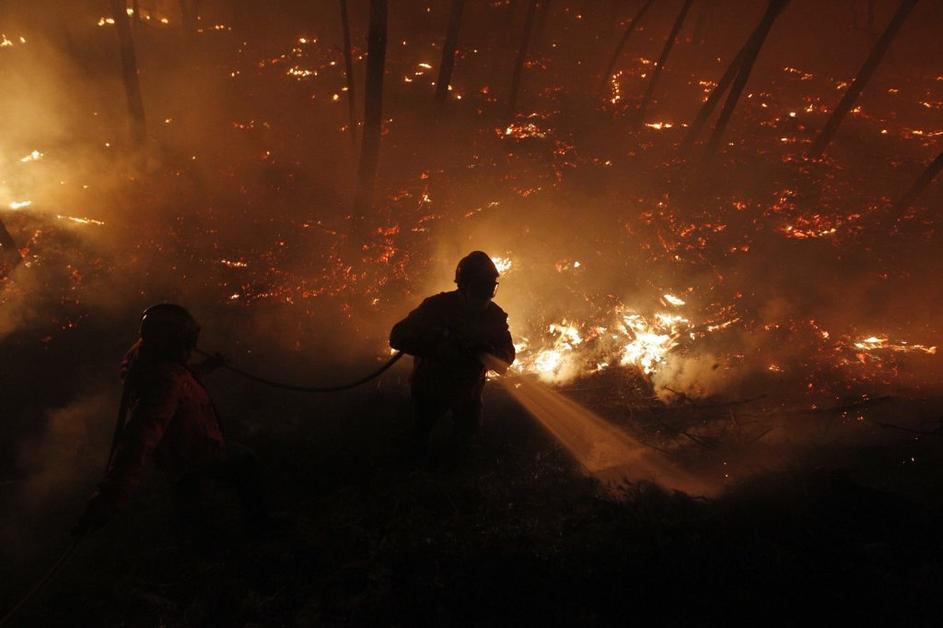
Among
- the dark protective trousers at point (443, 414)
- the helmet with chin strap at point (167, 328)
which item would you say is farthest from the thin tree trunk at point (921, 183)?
the helmet with chin strap at point (167, 328)

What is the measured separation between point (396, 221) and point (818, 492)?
28.5ft

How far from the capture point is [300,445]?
17.9 ft

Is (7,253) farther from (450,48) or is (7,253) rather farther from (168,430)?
(450,48)

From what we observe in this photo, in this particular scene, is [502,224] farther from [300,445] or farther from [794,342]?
[300,445]

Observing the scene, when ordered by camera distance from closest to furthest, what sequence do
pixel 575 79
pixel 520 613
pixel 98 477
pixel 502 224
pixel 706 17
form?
pixel 520 613 < pixel 98 477 < pixel 502 224 < pixel 575 79 < pixel 706 17

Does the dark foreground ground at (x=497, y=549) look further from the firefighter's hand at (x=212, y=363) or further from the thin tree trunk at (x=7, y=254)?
the thin tree trunk at (x=7, y=254)

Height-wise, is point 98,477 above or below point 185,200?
below

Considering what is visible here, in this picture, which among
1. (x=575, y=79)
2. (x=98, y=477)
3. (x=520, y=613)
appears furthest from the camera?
(x=575, y=79)

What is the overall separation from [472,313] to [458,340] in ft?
1.07

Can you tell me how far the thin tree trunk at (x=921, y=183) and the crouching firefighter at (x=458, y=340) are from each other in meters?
11.8

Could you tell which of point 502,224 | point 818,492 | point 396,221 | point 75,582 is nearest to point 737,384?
point 818,492

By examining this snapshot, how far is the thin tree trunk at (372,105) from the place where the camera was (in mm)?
7410

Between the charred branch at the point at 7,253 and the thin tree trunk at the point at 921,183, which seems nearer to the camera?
the charred branch at the point at 7,253

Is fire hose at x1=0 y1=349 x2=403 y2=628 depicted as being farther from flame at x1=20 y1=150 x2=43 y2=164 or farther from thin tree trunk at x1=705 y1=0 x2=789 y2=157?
thin tree trunk at x1=705 y1=0 x2=789 y2=157
